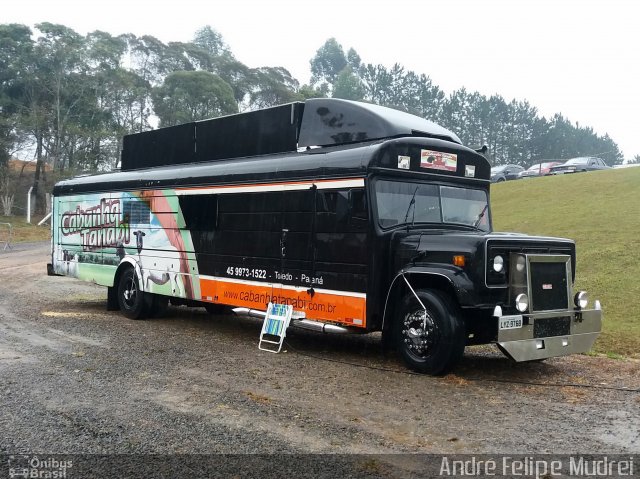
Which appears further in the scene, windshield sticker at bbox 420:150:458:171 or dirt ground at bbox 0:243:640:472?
windshield sticker at bbox 420:150:458:171

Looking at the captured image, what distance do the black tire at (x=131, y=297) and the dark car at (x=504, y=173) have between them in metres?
32.8

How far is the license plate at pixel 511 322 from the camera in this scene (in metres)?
6.65

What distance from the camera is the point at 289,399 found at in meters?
6.20

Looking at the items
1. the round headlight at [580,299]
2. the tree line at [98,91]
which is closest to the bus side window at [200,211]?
the round headlight at [580,299]

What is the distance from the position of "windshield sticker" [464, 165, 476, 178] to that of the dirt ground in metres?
2.54

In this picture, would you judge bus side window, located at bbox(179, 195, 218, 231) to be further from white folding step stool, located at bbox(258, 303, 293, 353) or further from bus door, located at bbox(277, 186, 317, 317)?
white folding step stool, located at bbox(258, 303, 293, 353)

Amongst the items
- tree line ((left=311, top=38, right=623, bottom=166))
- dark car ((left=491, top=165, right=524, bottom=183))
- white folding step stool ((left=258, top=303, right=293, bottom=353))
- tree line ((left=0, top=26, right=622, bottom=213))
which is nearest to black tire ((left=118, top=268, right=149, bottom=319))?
white folding step stool ((left=258, top=303, right=293, bottom=353))

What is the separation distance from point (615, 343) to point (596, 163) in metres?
36.6

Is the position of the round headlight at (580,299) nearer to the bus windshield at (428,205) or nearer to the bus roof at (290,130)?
the bus windshield at (428,205)

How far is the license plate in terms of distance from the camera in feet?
21.8

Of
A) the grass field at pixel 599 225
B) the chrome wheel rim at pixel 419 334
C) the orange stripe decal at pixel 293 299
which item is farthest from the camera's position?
the grass field at pixel 599 225

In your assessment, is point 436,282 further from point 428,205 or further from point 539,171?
point 539,171

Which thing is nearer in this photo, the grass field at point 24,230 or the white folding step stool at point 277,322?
the white folding step stool at point 277,322

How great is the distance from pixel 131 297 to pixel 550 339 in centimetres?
808
